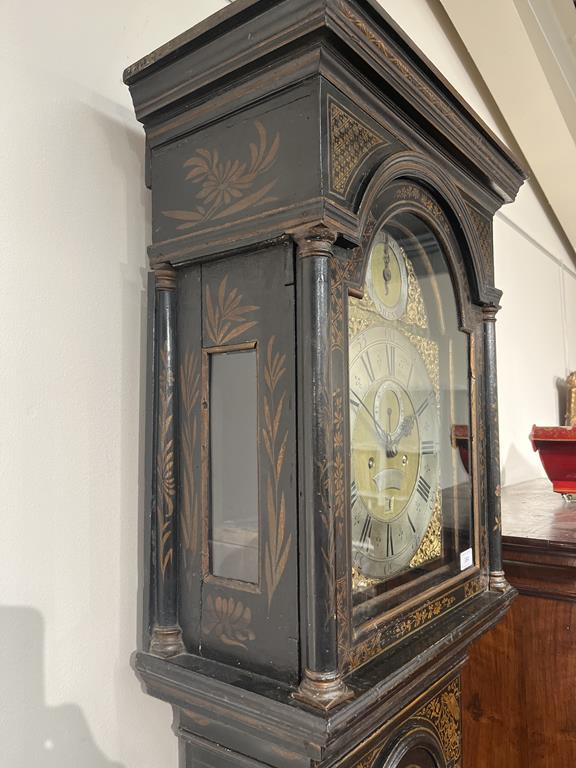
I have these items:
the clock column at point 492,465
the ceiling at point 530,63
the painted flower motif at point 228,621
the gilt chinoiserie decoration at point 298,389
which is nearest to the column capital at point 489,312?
the clock column at point 492,465

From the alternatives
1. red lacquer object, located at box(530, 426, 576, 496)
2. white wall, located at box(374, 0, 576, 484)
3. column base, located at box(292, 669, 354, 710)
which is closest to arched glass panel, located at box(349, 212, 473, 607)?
column base, located at box(292, 669, 354, 710)

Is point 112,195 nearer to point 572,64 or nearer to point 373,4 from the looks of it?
point 373,4

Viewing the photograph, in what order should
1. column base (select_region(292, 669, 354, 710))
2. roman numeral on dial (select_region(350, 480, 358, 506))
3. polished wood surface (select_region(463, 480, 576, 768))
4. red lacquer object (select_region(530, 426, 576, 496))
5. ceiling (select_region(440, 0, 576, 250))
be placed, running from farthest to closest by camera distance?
1. ceiling (select_region(440, 0, 576, 250))
2. red lacquer object (select_region(530, 426, 576, 496))
3. polished wood surface (select_region(463, 480, 576, 768))
4. roman numeral on dial (select_region(350, 480, 358, 506))
5. column base (select_region(292, 669, 354, 710))

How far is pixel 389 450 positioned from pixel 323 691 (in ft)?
1.04

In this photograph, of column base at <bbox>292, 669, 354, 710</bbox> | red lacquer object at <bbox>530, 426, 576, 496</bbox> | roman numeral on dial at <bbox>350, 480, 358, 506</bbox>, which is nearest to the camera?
column base at <bbox>292, 669, 354, 710</bbox>

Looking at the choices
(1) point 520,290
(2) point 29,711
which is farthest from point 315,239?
(1) point 520,290

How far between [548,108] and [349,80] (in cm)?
163

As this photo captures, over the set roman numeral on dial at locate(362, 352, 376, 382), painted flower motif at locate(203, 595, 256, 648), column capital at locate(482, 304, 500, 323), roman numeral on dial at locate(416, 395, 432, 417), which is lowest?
painted flower motif at locate(203, 595, 256, 648)

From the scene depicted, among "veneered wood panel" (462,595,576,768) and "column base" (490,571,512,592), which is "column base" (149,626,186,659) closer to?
"column base" (490,571,512,592)

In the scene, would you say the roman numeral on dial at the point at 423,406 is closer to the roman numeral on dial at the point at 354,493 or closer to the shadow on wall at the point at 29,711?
the roman numeral on dial at the point at 354,493

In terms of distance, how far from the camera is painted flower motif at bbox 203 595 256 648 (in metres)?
0.73

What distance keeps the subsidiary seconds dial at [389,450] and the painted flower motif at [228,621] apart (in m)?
0.14

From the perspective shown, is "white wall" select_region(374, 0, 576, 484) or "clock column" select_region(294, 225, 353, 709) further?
"white wall" select_region(374, 0, 576, 484)

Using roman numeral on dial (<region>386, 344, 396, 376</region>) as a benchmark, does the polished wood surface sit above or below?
below
